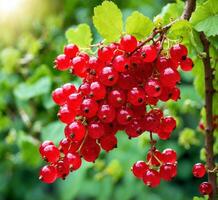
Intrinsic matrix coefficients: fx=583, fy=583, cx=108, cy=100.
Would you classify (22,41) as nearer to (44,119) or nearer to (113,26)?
(44,119)

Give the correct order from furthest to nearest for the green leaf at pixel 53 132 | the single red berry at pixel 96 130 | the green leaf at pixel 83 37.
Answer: the green leaf at pixel 53 132 → the green leaf at pixel 83 37 → the single red berry at pixel 96 130

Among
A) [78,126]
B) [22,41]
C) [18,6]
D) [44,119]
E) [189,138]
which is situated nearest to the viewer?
[78,126]

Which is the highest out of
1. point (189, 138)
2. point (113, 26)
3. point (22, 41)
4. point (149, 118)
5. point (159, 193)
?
point (113, 26)

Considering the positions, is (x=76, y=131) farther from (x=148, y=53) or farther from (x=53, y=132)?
(x=53, y=132)

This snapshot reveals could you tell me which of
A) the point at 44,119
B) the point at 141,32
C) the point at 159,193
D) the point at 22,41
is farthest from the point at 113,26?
the point at 159,193

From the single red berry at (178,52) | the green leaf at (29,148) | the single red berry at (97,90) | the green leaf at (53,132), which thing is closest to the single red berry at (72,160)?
the single red berry at (97,90)

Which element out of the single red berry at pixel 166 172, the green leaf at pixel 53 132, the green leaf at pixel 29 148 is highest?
the single red berry at pixel 166 172

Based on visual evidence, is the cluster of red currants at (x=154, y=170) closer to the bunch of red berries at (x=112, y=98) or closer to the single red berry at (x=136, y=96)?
the bunch of red berries at (x=112, y=98)

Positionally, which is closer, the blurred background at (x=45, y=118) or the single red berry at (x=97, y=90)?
the single red berry at (x=97, y=90)
